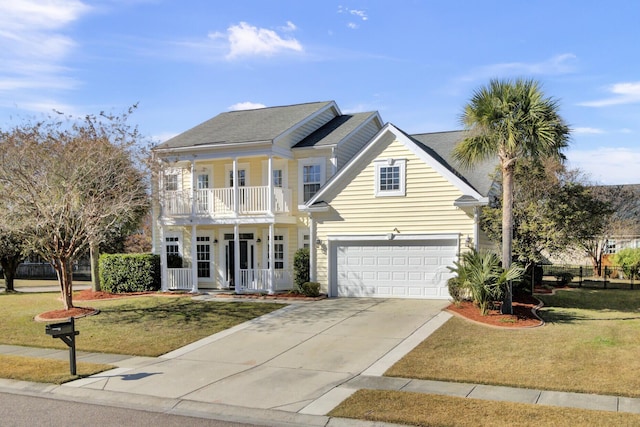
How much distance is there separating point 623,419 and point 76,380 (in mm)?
8948

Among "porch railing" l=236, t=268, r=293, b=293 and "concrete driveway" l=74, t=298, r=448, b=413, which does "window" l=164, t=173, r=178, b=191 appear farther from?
"concrete driveway" l=74, t=298, r=448, b=413

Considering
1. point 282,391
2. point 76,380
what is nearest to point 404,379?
point 282,391

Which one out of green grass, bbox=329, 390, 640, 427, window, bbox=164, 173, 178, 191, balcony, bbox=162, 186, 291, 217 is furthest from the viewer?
window, bbox=164, 173, 178, 191

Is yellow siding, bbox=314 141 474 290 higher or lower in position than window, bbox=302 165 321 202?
lower

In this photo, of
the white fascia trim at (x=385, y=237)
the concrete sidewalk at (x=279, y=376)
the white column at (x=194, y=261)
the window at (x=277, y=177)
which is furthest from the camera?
the window at (x=277, y=177)

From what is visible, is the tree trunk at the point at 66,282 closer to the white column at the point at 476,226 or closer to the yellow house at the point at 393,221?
the yellow house at the point at 393,221

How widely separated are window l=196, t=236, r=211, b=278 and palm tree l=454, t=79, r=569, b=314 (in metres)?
13.1

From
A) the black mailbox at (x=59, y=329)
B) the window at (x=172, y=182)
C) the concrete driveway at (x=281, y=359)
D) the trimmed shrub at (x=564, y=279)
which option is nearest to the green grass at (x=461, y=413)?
the concrete driveway at (x=281, y=359)

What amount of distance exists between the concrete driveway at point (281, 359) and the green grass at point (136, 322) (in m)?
0.80

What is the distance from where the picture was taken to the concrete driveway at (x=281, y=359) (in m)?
9.30

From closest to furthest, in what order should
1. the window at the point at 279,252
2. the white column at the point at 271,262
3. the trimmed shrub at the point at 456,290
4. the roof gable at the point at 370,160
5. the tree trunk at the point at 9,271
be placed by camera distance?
the trimmed shrub at the point at 456,290 < the roof gable at the point at 370,160 < the white column at the point at 271,262 < the window at the point at 279,252 < the tree trunk at the point at 9,271

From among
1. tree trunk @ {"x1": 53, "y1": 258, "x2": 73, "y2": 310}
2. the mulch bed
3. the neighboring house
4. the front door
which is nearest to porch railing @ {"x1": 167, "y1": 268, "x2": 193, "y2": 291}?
the neighboring house

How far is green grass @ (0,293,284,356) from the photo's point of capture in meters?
13.5

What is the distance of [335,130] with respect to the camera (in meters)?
24.1
